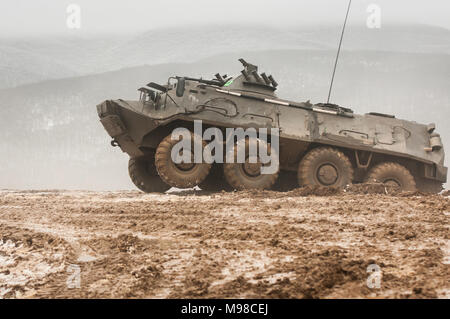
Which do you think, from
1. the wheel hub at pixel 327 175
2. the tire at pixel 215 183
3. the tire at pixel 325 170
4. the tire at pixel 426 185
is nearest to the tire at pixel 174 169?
the tire at pixel 215 183

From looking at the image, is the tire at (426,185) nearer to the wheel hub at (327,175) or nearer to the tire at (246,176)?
the wheel hub at (327,175)

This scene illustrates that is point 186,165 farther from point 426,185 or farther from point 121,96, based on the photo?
point 121,96

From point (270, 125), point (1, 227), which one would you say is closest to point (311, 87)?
point (270, 125)

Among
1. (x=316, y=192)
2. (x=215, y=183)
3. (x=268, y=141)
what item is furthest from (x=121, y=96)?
(x=316, y=192)

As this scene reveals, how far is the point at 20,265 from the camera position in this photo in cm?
446

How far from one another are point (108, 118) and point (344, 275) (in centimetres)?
760

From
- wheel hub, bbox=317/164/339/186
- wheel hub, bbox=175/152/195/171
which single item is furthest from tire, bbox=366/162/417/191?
wheel hub, bbox=175/152/195/171

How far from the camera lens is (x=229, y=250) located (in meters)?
4.44

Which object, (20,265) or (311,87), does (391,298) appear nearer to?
(20,265)

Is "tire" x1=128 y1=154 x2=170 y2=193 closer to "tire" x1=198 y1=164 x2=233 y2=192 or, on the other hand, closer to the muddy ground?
"tire" x1=198 y1=164 x2=233 y2=192

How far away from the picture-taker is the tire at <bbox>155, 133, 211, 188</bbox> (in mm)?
9711

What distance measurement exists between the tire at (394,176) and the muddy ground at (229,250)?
329 cm

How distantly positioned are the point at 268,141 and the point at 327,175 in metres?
1.50

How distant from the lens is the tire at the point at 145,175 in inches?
460
